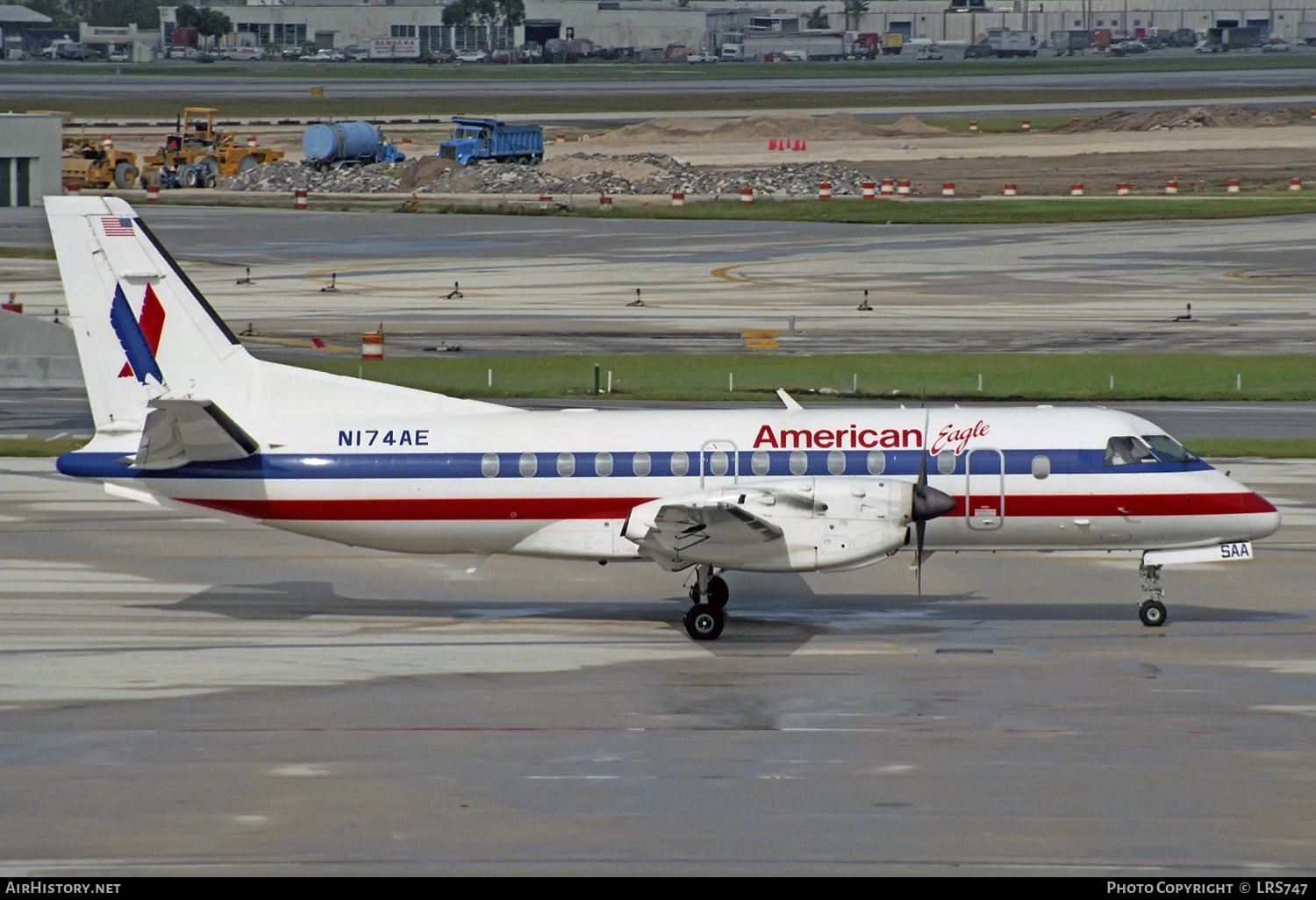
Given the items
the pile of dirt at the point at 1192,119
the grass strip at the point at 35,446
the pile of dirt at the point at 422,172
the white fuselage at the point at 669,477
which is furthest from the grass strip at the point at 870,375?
the pile of dirt at the point at 1192,119

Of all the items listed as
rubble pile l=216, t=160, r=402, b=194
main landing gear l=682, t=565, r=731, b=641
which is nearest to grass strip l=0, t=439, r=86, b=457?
main landing gear l=682, t=565, r=731, b=641

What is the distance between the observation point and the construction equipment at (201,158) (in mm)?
103562

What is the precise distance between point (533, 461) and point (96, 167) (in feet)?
280

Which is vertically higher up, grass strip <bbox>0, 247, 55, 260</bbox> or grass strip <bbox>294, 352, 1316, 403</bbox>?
grass strip <bbox>0, 247, 55, 260</bbox>

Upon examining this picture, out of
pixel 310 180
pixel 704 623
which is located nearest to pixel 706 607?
pixel 704 623

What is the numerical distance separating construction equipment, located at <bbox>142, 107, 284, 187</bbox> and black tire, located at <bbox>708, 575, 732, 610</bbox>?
87735 mm

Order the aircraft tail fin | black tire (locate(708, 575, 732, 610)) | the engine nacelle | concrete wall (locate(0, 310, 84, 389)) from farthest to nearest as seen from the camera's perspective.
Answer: concrete wall (locate(0, 310, 84, 389))
the aircraft tail fin
black tire (locate(708, 575, 732, 610))
the engine nacelle

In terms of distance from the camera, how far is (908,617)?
24.9m

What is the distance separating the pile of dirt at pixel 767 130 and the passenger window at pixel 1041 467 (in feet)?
333

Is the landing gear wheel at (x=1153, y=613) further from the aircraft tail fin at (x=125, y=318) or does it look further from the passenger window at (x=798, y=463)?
the aircraft tail fin at (x=125, y=318)

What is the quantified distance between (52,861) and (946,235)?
2769 inches

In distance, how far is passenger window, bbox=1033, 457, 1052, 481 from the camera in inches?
945

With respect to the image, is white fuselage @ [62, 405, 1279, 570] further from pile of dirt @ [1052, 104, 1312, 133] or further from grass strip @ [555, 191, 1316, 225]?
pile of dirt @ [1052, 104, 1312, 133]

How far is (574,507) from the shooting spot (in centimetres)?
2409
